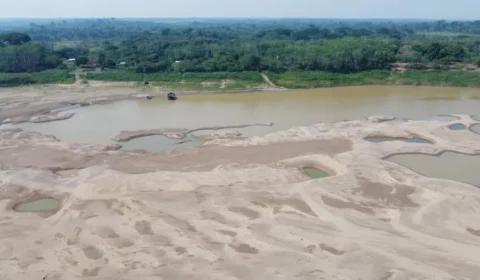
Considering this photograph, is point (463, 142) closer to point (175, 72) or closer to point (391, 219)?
point (391, 219)

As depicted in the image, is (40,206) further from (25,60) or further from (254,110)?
(25,60)

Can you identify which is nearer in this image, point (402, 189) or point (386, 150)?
point (402, 189)

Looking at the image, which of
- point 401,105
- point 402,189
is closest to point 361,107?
point 401,105

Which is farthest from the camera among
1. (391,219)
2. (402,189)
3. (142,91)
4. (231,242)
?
(142,91)

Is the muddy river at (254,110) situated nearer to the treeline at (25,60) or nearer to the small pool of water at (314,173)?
the small pool of water at (314,173)

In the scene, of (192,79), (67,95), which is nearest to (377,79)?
(192,79)
